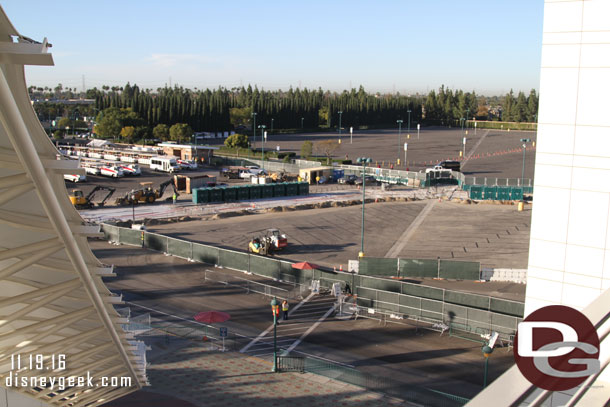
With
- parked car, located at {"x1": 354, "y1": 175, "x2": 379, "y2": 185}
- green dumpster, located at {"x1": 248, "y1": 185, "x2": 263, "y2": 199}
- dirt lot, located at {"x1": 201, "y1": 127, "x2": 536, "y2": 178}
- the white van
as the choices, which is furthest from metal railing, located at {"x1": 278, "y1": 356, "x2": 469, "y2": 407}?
dirt lot, located at {"x1": 201, "y1": 127, "x2": 536, "y2": 178}

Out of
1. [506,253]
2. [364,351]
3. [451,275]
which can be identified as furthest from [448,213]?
[364,351]

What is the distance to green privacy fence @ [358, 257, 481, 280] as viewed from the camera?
2852 centimetres

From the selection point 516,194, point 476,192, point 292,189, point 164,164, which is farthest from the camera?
point 164,164

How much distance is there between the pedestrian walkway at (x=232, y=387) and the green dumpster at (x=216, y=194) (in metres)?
29.9

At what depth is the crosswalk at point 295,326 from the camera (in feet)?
68.1

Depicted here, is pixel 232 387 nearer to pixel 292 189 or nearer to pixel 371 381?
pixel 371 381

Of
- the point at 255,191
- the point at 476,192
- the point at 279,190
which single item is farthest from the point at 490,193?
the point at 255,191

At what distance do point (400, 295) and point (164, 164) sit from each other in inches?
1871

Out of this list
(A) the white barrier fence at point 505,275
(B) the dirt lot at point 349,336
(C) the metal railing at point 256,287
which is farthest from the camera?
(A) the white barrier fence at point 505,275

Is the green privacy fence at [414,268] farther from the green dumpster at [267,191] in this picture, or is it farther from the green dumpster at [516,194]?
the green dumpster at [267,191]

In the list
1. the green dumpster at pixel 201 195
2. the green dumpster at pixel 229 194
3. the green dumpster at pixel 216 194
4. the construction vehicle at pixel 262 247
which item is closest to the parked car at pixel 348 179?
the green dumpster at pixel 229 194

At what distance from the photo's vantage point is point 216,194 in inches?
1957

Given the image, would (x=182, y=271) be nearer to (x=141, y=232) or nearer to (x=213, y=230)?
(x=141, y=232)

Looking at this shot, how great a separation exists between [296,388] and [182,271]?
13.7 meters
